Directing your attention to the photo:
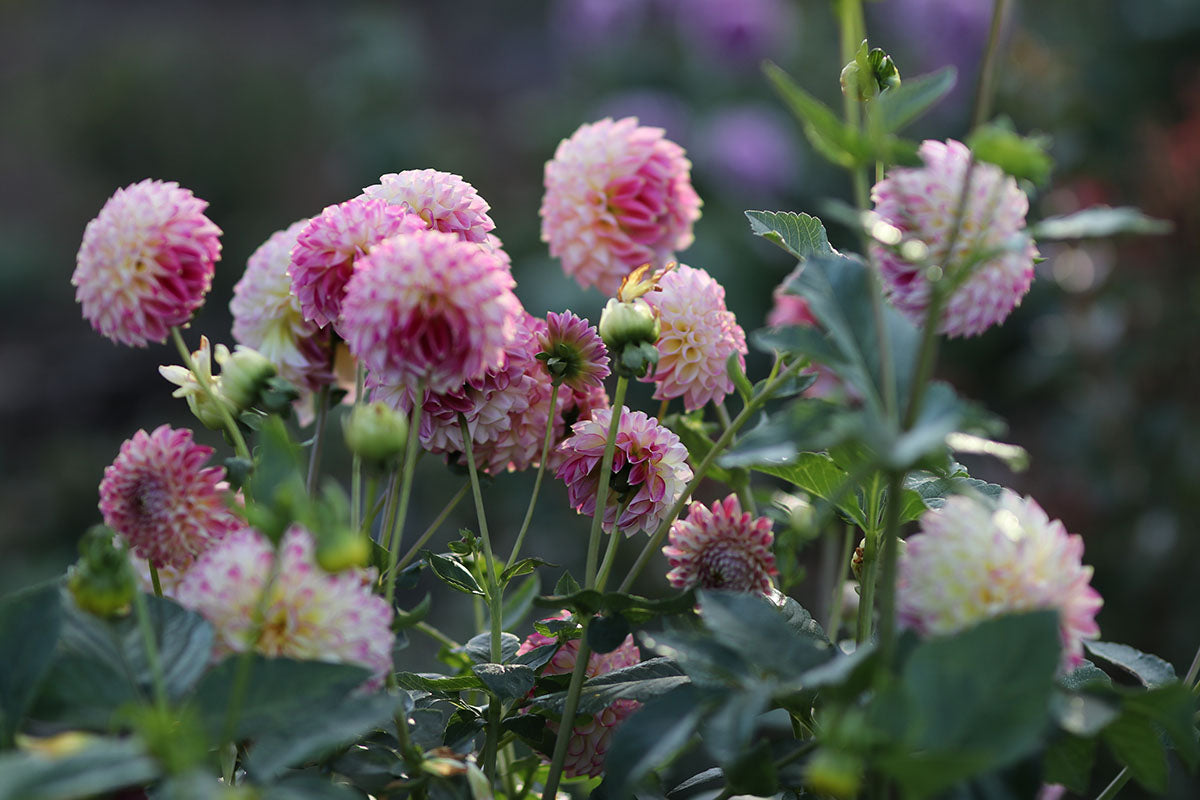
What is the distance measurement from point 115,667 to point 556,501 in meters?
1.72

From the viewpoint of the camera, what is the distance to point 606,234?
569 mm

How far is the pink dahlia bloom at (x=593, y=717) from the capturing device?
487mm

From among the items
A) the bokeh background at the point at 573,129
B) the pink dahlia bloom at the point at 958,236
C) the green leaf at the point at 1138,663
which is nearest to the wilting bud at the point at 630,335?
the pink dahlia bloom at the point at 958,236

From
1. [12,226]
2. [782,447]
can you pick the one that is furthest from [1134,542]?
[12,226]

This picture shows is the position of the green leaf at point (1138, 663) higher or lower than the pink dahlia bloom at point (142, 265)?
lower

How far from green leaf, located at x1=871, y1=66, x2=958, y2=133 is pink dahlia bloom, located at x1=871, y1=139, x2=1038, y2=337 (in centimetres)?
2

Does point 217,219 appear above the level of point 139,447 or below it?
below

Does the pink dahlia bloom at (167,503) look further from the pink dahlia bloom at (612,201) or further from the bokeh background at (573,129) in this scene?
the bokeh background at (573,129)

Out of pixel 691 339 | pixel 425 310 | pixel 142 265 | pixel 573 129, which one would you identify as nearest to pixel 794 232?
pixel 691 339

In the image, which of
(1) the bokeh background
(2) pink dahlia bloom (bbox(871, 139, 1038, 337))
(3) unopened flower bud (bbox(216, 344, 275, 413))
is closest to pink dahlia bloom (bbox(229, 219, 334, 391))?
(3) unopened flower bud (bbox(216, 344, 275, 413))

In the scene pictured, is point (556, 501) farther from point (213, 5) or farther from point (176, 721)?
point (213, 5)

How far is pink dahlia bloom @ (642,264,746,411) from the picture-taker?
0.50 meters

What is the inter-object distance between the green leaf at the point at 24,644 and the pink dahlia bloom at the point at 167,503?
0.05m

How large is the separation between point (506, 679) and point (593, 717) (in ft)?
0.20
